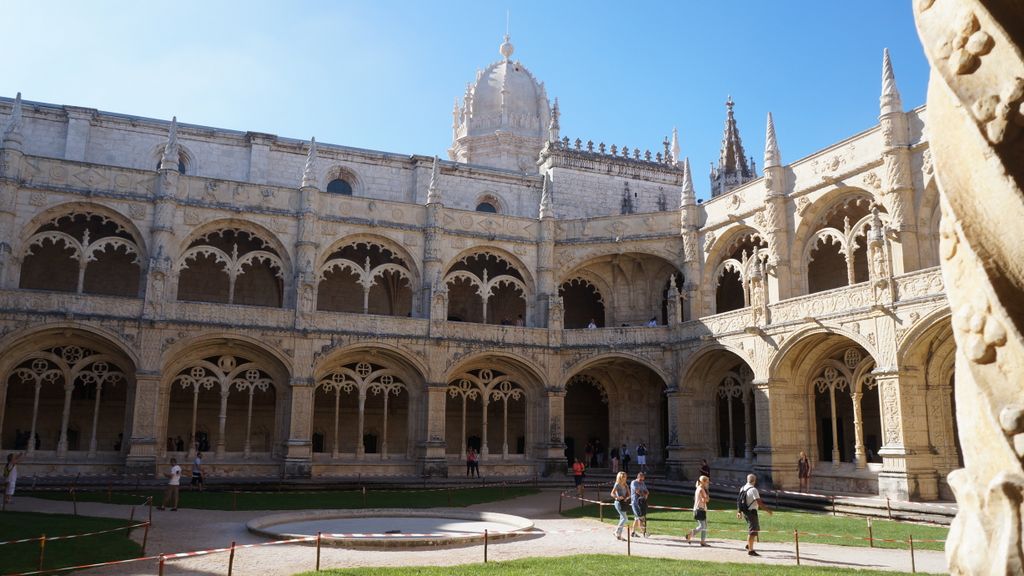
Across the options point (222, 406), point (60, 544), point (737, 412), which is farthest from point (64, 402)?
point (737, 412)

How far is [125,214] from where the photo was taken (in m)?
27.3

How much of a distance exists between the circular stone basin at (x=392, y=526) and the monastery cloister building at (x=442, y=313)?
10009mm

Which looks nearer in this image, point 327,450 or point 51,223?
point 51,223

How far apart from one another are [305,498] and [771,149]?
18.3 metres

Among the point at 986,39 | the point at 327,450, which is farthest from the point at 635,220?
the point at 986,39

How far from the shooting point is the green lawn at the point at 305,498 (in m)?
20.5

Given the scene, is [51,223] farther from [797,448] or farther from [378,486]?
[797,448]

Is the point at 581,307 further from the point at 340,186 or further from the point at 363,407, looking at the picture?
the point at 340,186

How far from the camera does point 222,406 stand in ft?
89.4

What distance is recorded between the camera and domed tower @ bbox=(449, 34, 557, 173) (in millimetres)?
43469

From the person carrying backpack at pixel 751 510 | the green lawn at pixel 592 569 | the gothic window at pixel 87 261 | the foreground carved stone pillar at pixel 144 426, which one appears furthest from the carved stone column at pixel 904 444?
the gothic window at pixel 87 261

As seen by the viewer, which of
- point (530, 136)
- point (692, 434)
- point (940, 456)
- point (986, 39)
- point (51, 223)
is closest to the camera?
point (986, 39)

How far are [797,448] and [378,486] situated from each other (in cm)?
1311

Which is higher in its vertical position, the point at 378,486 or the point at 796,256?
the point at 796,256
